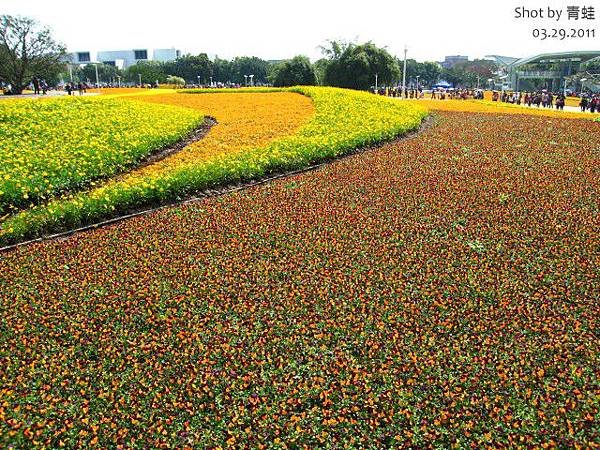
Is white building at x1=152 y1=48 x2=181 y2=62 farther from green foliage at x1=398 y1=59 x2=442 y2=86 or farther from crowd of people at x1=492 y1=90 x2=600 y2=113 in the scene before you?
crowd of people at x1=492 y1=90 x2=600 y2=113

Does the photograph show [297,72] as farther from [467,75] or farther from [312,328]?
[467,75]

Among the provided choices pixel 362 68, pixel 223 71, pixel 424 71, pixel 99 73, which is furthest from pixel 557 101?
pixel 99 73

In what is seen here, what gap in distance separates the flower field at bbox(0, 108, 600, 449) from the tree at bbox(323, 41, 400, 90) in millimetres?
41965

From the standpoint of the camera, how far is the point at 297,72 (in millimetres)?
47250

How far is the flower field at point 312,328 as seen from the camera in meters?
3.45

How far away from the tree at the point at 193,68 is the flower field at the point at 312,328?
278ft

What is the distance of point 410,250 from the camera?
6246 mm

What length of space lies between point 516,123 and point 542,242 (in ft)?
45.5

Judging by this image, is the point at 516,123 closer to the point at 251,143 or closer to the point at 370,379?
the point at 251,143

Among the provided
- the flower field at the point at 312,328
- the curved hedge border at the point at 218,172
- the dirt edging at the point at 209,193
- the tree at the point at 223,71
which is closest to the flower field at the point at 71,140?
the curved hedge border at the point at 218,172

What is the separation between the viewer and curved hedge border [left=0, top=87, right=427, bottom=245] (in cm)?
729

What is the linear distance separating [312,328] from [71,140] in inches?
404

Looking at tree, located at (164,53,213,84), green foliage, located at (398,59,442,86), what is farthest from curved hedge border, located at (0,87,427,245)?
green foliage, located at (398,59,442,86)

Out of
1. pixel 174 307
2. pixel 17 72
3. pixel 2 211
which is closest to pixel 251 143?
pixel 2 211
